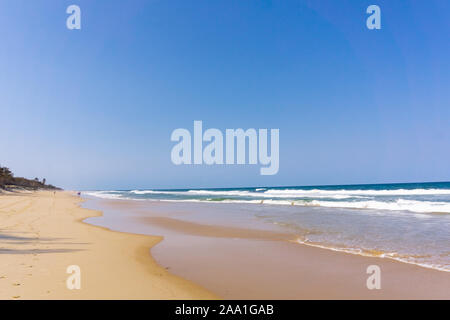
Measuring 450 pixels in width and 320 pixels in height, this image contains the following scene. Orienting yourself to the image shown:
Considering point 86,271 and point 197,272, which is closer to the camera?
point 86,271

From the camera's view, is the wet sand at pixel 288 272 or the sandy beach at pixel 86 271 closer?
the sandy beach at pixel 86 271

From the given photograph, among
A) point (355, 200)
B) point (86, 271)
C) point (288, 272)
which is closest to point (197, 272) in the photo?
point (288, 272)

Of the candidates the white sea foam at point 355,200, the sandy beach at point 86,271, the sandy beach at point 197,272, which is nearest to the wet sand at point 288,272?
the sandy beach at point 197,272

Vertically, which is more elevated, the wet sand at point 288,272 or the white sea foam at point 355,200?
the wet sand at point 288,272

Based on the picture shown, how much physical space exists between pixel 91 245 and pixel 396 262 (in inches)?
337

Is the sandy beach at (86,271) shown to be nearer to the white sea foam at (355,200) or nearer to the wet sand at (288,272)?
the wet sand at (288,272)

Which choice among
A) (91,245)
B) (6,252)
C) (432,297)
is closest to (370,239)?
(432,297)

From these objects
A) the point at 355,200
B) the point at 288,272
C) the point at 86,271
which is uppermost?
the point at 86,271

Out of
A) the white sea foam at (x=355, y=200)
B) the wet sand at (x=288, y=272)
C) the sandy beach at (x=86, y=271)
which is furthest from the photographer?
the white sea foam at (x=355, y=200)

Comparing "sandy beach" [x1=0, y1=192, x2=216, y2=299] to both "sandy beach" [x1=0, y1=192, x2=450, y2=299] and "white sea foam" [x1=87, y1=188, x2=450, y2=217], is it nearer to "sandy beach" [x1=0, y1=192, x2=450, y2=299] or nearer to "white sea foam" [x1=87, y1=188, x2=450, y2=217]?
"sandy beach" [x1=0, y1=192, x2=450, y2=299]

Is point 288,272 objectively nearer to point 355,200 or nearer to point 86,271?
point 86,271

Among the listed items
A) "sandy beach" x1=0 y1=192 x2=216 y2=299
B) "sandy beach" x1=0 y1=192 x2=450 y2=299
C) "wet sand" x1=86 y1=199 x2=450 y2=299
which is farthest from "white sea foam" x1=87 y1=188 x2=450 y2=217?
"sandy beach" x1=0 y1=192 x2=216 y2=299
